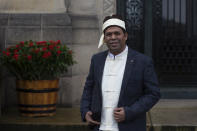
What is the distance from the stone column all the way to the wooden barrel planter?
1.48 meters

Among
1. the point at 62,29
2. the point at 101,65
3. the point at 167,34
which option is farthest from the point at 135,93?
the point at 167,34

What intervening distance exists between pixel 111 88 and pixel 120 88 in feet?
0.23

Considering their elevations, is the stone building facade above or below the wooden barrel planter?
above

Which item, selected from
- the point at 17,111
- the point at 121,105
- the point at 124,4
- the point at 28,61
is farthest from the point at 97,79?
the point at 124,4

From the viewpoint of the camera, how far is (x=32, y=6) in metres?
6.93

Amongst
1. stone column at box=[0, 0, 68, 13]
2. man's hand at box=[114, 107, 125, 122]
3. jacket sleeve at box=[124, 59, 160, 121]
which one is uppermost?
stone column at box=[0, 0, 68, 13]

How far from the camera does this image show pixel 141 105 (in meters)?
3.10

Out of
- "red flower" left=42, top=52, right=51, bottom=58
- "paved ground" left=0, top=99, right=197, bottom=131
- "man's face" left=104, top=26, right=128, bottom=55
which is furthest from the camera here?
"red flower" left=42, top=52, right=51, bottom=58

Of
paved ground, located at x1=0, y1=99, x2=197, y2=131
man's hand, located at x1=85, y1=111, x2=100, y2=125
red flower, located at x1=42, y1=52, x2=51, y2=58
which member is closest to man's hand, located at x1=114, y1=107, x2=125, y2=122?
man's hand, located at x1=85, y1=111, x2=100, y2=125

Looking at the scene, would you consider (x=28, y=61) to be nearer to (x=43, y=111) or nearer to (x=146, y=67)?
(x=43, y=111)

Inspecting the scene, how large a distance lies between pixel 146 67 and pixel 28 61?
2965 mm

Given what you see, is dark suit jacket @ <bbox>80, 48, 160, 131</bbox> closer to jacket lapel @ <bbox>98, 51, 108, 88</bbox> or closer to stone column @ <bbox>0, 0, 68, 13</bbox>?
jacket lapel @ <bbox>98, 51, 108, 88</bbox>

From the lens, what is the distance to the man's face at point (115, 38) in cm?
318

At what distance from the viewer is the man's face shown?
3.18 metres
